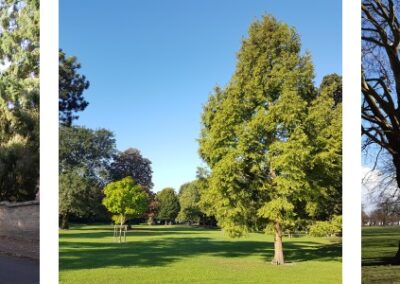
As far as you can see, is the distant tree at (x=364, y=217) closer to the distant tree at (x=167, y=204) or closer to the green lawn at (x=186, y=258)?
the green lawn at (x=186, y=258)

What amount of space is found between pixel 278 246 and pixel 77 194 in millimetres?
→ 3077

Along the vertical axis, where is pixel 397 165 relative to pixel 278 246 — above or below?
above

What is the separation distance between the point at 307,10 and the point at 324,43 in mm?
524

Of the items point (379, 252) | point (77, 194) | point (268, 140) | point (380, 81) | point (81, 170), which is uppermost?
point (380, 81)

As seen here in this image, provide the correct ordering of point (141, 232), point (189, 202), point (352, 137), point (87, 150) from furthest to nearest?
point (141, 232) → point (87, 150) → point (189, 202) → point (352, 137)

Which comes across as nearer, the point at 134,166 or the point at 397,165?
the point at 397,165

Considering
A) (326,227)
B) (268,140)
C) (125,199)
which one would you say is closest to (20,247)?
(125,199)

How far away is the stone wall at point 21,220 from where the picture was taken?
21.7 feet

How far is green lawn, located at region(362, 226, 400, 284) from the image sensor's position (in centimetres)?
475

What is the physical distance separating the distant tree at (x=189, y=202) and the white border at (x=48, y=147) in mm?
2234

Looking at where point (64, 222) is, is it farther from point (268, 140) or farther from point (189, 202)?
point (268, 140)

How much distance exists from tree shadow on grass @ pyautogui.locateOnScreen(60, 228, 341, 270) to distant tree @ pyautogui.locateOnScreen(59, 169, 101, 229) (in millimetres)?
430

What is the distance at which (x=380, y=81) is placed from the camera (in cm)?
484

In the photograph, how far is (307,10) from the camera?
6.34 metres
